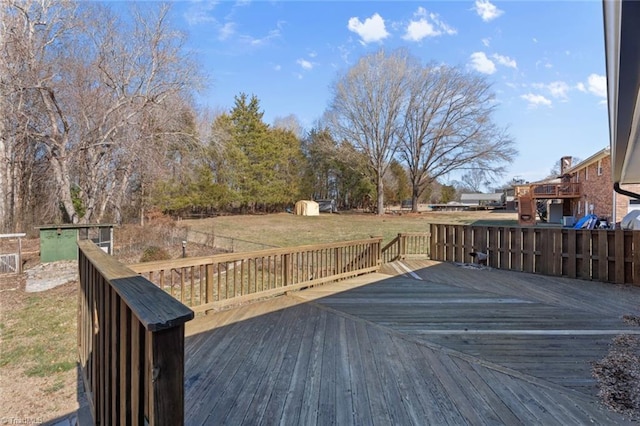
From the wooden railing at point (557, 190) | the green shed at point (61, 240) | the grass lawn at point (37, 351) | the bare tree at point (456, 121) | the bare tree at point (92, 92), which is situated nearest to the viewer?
the grass lawn at point (37, 351)

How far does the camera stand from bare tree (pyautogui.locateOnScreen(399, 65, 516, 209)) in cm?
2362

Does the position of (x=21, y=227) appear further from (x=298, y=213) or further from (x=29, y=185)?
(x=298, y=213)

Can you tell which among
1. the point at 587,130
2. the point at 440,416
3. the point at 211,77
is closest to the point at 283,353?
the point at 440,416

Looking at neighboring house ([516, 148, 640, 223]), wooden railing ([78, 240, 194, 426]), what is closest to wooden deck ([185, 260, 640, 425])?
wooden railing ([78, 240, 194, 426])

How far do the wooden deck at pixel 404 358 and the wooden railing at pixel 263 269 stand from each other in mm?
239

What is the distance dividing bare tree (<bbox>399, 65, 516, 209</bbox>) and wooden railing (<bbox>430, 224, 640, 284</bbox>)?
18981 mm

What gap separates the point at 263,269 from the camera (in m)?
5.59

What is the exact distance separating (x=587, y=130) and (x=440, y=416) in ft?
19.8

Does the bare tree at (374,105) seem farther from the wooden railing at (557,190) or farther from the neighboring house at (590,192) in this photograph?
the wooden railing at (557,190)

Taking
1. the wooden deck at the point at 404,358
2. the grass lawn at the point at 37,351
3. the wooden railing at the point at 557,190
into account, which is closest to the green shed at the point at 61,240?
the grass lawn at the point at 37,351

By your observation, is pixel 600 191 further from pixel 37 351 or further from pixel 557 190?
pixel 37 351

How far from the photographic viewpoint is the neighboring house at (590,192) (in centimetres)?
1344

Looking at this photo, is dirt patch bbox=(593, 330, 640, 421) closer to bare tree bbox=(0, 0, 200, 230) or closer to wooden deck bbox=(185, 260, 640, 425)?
wooden deck bbox=(185, 260, 640, 425)

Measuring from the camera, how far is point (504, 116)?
23328 millimetres
